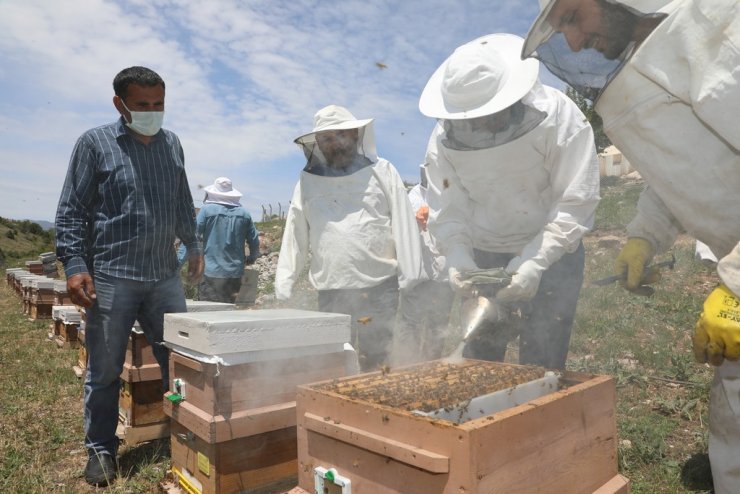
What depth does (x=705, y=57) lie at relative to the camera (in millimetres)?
1571

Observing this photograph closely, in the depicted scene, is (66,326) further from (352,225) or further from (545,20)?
(545,20)

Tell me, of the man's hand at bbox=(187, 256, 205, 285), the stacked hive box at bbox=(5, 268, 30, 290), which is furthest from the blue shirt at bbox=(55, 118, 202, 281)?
the stacked hive box at bbox=(5, 268, 30, 290)

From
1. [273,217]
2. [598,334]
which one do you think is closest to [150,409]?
[598,334]

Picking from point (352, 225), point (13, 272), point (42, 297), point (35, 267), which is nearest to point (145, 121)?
point (352, 225)

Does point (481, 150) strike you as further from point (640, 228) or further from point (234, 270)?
point (234, 270)

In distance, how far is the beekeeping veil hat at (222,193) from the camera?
625 cm

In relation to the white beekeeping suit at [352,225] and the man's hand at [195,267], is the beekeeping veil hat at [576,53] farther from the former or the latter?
the man's hand at [195,267]

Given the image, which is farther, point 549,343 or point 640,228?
point 549,343

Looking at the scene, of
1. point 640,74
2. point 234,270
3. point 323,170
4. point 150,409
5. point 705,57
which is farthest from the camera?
point 234,270

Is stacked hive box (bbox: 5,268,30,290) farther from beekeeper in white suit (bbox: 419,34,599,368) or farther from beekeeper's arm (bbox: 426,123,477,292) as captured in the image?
beekeeper in white suit (bbox: 419,34,599,368)

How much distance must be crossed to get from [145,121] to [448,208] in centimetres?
179

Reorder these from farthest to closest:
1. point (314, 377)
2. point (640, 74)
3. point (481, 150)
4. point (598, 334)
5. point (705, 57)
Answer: point (598, 334) → point (481, 150) → point (314, 377) → point (640, 74) → point (705, 57)

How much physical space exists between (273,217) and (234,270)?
15346 mm

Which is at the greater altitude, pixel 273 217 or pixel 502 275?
pixel 273 217
